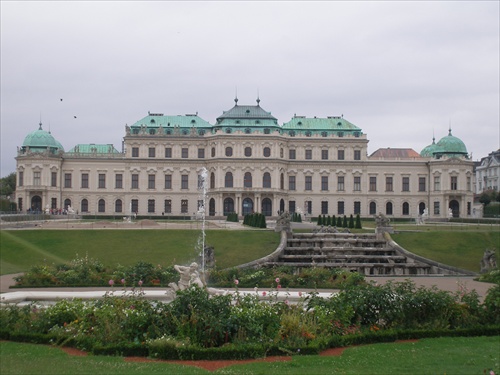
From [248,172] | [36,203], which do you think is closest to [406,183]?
[248,172]

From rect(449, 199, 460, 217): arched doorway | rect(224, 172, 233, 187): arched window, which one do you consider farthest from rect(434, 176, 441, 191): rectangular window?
rect(224, 172, 233, 187): arched window

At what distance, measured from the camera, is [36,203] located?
74.9m

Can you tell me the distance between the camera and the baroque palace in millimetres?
74688

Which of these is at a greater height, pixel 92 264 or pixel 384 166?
pixel 384 166

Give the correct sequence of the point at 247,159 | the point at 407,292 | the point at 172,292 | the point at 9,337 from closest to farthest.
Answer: the point at 9,337, the point at 407,292, the point at 172,292, the point at 247,159

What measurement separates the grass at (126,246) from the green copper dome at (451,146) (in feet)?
141

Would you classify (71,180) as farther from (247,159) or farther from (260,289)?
(260,289)

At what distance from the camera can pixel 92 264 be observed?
27391 millimetres

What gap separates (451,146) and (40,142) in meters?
55.2

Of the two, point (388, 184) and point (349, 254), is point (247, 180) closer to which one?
point (388, 184)

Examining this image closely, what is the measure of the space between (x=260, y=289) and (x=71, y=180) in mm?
58460

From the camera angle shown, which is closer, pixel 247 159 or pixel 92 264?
pixel 92 264

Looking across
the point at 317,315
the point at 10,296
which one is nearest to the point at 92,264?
the point at 10,296

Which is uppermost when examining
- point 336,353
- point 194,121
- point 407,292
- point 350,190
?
point 194,121
